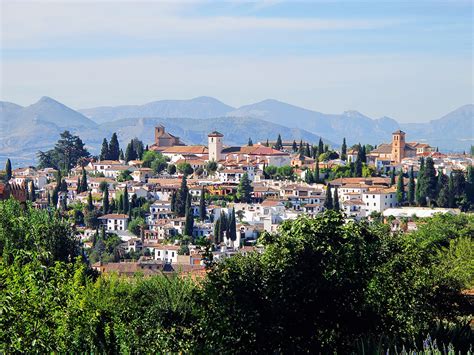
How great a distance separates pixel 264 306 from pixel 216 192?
6425 centimetres

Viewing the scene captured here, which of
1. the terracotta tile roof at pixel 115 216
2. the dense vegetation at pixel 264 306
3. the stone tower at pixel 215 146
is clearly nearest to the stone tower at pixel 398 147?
the stone tower at pixel 215 146

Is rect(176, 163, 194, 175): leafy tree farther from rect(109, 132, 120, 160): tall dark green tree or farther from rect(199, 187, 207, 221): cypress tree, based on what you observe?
rect(199, 187, 207, 221): cypress tree

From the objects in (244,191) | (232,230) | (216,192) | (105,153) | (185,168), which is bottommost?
(232,230)

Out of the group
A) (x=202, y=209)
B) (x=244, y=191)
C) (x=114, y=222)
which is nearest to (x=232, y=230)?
(x=202, y=209)

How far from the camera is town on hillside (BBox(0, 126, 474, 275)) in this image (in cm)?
6084

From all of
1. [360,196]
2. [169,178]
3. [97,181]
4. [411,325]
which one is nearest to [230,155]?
[169,178]

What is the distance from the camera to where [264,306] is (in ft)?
34.6

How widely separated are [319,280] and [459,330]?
1723mm

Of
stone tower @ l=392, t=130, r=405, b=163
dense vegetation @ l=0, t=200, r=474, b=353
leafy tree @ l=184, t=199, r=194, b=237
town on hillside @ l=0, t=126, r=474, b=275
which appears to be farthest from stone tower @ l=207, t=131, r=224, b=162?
dense vegetation @ l=0, t=200, r=474, b=353

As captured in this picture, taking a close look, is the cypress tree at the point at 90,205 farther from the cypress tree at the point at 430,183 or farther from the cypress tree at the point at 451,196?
the cypress tree at the point at 451,196

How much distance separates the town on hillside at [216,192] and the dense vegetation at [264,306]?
1169 inches

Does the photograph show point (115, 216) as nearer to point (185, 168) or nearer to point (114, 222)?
point (114, 222)

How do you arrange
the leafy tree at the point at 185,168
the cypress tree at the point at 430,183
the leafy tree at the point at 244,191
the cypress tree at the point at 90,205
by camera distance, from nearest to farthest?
the cypress tree at the point at 430,183
the cypress tree at the point at 90,205
the leafy tree at the point at 244,191
the leafy tree at the point at 185,168

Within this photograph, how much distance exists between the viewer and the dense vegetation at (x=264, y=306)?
989cm
